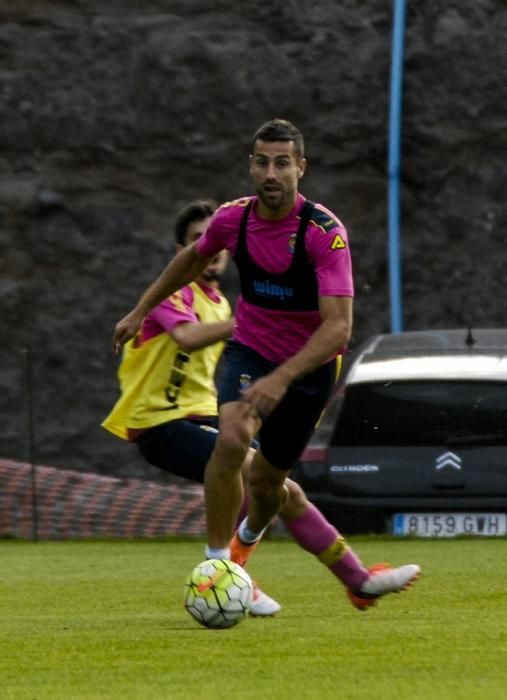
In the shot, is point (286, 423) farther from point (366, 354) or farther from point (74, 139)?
point (74, 139)

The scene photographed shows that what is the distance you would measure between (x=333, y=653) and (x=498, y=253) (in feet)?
47.7

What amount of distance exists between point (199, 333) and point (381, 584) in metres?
1.98

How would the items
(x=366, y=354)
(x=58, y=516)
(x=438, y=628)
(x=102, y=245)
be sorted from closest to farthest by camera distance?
(x=438, y=628) → (x=366, y=354) → (x=58, y=516) → (x=102, y=245)

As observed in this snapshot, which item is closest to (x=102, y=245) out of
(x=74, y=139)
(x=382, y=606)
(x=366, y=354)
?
(x=74, y=139)

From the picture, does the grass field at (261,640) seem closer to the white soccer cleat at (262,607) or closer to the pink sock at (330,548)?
the white soccer cleat at (262,607)

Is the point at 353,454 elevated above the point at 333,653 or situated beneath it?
situated beneath

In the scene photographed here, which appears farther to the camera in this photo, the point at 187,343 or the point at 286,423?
the point at 187,343

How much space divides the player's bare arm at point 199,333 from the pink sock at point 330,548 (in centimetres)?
151

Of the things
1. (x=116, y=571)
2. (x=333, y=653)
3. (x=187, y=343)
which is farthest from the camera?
(x=116, y=571)

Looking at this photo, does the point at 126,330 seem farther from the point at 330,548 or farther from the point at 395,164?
the point at 395,164

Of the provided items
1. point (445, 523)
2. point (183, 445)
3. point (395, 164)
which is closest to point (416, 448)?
point (445, 523)

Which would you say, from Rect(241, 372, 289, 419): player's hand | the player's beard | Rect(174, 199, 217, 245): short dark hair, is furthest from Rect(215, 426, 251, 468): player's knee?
Rect(174, 199, 217, 245): short dark hair

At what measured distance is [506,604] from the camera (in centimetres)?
886

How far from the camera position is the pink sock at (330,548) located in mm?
8633
